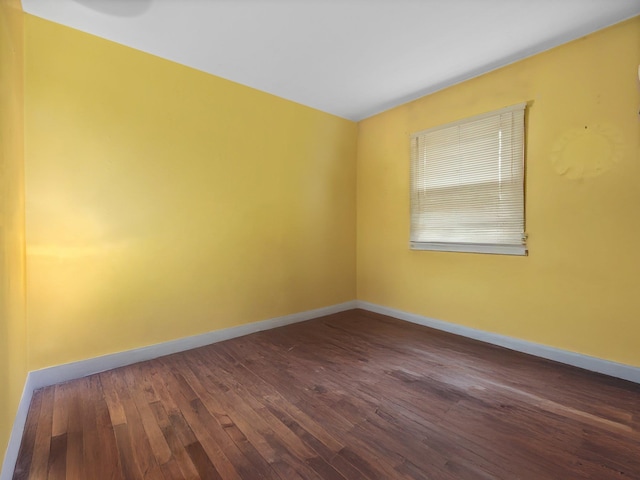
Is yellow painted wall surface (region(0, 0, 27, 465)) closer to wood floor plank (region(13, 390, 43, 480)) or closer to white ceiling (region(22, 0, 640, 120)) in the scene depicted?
wood floor plank (region(13, 390, 43, 480))

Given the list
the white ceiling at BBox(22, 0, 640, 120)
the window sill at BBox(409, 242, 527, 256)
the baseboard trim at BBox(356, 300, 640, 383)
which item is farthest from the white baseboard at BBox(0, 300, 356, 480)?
the white ceiling at BBox(22, 0, 640, 120)

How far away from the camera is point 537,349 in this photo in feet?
8.75

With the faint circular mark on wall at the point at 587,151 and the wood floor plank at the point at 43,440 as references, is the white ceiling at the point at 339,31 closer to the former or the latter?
the faint circular mark on wall at the point at 587,151

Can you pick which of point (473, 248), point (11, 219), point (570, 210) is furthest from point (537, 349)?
point (11, 219)

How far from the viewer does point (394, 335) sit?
324cm

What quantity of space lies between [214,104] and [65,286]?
2.14 meters

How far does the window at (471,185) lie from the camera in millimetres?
2793

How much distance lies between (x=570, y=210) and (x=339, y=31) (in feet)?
8.18

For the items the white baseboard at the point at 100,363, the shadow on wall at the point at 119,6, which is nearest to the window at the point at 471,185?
the white baseboard at the point at 100,363

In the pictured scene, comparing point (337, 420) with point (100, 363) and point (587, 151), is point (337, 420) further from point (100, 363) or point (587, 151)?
point (587, 151)

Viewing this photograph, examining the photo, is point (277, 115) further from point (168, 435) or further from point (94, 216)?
point (168, 435)

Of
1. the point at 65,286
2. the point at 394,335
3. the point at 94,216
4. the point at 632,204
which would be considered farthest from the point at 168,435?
the point at 632,204

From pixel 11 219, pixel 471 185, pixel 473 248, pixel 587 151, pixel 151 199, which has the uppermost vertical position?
pixel 587 151

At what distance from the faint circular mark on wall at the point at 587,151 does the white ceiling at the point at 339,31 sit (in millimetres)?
831
